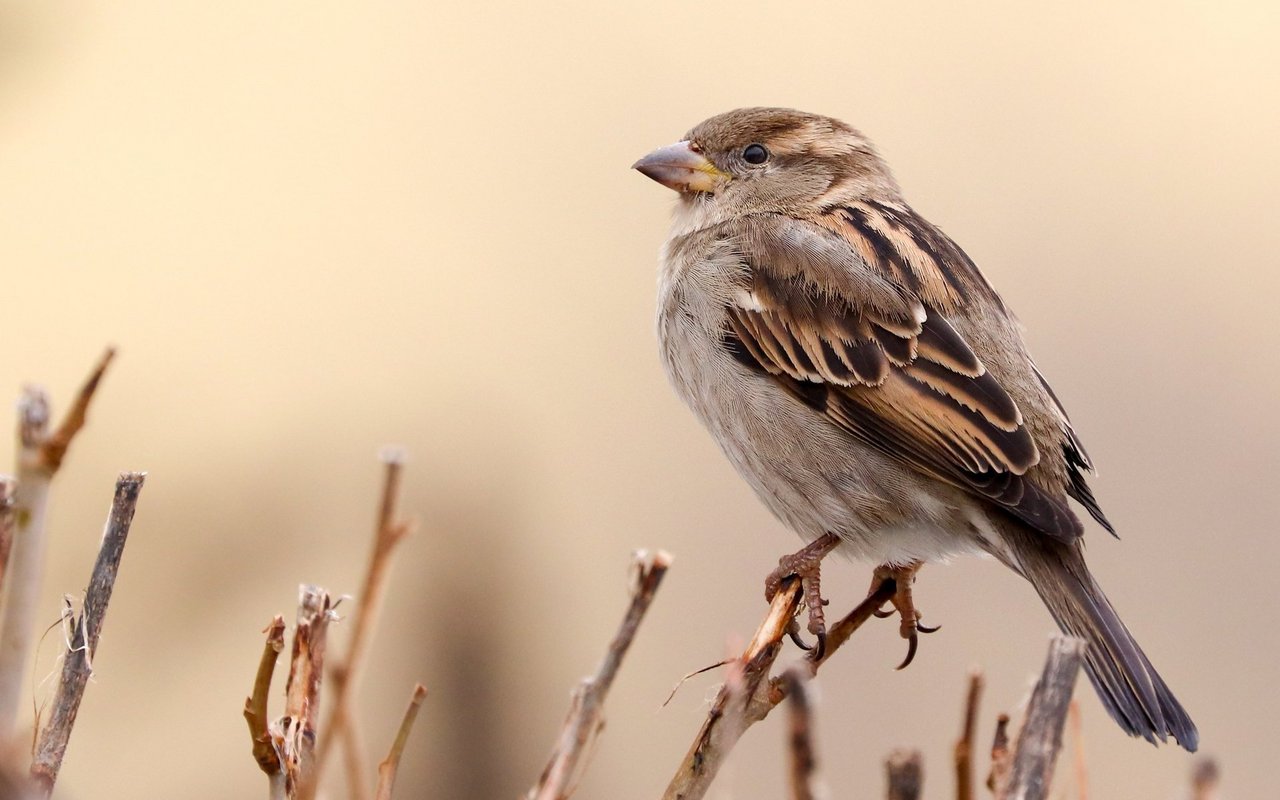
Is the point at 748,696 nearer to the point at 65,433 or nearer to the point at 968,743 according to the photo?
the point at 968,743

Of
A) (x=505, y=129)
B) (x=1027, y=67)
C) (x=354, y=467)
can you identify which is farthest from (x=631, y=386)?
(x=1027, y=67)

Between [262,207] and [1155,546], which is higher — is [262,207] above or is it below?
above

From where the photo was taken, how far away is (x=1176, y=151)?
25.3ft

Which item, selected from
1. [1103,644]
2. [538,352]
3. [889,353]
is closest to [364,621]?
[1103,644]

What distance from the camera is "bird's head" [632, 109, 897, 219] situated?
423 cm

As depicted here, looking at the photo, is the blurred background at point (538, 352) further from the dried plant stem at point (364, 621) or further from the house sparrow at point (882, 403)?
the dried plant stem at point (364, 621)

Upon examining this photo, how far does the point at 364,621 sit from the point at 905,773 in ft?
1.36

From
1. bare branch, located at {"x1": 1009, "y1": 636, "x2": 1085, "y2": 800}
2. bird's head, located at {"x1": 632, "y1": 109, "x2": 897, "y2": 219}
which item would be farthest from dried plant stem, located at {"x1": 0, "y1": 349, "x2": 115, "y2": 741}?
bird's head, located at {"x1": 632, "y1": 109, "x2": 897, "y2": 219}

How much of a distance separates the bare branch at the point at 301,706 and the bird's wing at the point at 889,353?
1.91 meters

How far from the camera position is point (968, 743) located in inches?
48.4

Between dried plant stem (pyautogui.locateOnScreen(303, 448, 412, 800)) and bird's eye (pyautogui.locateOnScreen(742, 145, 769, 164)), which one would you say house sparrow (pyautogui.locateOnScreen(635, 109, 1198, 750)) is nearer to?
bird's eye (pyautogui.locateOnScreen(742, 145, 769, 164))

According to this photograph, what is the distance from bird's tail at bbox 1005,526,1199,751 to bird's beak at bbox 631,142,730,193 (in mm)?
1408

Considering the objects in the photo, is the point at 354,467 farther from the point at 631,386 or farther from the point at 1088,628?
the point at 1088,628

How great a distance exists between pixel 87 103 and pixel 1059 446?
574 centimetres
